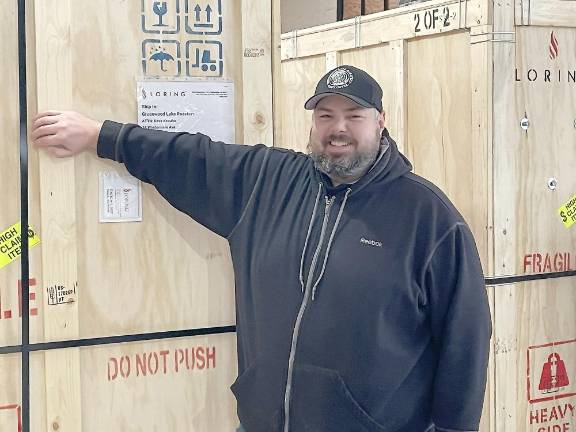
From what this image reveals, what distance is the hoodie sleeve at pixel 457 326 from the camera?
3238 mm

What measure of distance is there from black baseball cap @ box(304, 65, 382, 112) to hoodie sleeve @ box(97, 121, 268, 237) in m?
0.33

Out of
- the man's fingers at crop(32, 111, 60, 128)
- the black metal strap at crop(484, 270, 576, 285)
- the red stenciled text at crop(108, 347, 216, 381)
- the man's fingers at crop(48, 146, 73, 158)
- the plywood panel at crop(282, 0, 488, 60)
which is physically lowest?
the red stenciled text at crop(108, 347, 216, 381)

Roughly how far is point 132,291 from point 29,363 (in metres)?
0.43

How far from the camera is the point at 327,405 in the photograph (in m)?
3.21

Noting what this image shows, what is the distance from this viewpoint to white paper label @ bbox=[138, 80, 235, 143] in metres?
3.24

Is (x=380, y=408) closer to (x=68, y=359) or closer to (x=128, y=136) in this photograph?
(x=68, y=359)

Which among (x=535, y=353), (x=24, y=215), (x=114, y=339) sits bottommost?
(x=535, y=353)

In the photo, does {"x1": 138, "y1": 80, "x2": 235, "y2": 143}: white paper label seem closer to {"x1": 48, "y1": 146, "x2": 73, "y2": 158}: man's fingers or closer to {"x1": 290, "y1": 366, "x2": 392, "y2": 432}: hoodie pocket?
{"x1": 48, "y1": 146, "x2": 73, "y2": 158}: man's fingers

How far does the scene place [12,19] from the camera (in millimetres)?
2996

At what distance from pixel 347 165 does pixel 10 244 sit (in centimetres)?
121

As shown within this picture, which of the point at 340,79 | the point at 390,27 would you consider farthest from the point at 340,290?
the point at 390,27

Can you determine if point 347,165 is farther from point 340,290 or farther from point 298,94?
point 298,94

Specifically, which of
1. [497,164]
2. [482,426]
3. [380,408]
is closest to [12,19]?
[380,408]

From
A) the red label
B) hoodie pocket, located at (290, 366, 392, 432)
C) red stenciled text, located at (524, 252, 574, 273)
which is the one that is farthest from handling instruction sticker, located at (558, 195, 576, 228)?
hoodie pocket, located at (290, 366, 392, 432)
